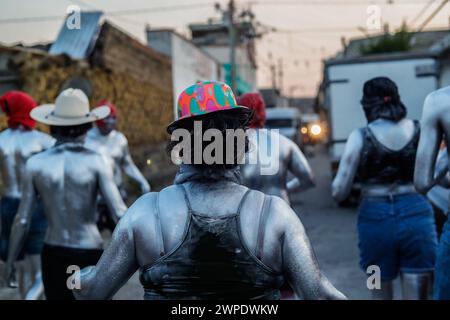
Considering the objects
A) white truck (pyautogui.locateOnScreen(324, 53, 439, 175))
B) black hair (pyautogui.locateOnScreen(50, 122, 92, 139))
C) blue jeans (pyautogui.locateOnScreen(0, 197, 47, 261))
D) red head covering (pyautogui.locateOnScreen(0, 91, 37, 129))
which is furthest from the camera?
white truck (pyautogui.locateOnScreen(324, 53, 439, 175))

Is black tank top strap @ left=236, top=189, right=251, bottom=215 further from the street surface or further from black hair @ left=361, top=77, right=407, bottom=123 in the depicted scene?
the street surface

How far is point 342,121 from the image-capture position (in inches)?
460

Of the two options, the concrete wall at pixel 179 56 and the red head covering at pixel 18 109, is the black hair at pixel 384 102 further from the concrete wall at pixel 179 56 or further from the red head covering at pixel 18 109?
the concrete wall at pixel 179 56

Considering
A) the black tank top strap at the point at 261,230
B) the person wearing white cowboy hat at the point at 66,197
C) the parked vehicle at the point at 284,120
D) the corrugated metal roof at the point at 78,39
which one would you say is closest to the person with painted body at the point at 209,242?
the black tank top strap at the point at 261,230

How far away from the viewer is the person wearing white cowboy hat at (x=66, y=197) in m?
3.76

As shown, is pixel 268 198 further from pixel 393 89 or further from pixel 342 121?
pixel 342 121

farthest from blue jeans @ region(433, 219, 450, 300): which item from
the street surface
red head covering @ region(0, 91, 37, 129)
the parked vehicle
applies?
the parked vehicle

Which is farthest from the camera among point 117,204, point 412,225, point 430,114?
point 412,225

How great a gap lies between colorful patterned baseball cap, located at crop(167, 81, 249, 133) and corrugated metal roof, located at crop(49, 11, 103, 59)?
11.0 metres

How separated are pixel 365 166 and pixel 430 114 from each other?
1.29 meters

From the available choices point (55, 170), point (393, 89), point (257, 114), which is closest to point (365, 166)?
point (393, 89)

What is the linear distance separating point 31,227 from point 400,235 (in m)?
2.97

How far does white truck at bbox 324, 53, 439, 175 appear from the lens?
10.8 metres

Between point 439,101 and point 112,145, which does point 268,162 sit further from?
point 112,145
